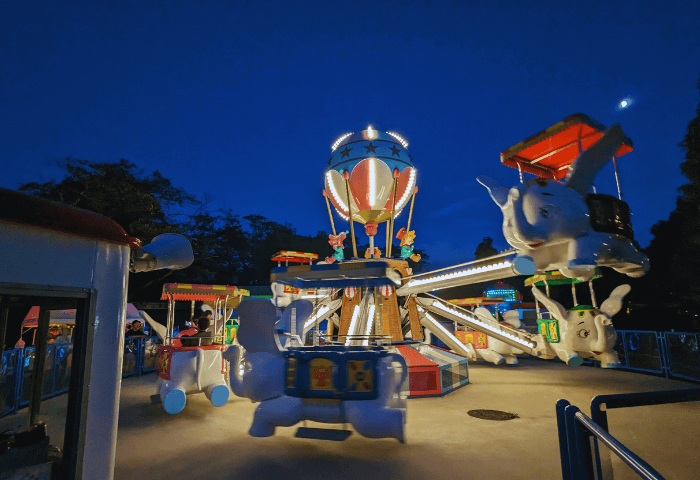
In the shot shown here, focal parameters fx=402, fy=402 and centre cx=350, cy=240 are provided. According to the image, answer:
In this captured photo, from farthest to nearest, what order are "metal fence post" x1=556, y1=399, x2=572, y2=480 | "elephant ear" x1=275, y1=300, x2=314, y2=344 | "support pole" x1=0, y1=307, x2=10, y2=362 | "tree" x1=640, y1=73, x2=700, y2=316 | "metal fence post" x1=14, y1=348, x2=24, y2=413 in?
"tree" x1=640, y1=73, x2=700, y2=316 → "metal fence post" x1=14, y1=348, x2=24, y2=413 → "elephant ear" x1=275, y1=300, x2=314, y2=344 → "support pole" x1=0, y1=307, x2=10, y2=362 → "metal fence post" x1=556, y1=399, x2=572, y2=480

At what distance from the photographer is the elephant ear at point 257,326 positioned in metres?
5.79

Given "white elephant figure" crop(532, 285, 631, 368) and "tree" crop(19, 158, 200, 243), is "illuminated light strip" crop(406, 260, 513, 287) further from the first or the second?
"tree" crop(19, 158, 200, 243)

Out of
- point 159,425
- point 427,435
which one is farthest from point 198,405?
point 427,435

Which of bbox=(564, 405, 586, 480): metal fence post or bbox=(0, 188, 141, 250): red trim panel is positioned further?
bbox=(564, 405, 586, 480): metal fence post

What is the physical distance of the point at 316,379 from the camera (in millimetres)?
5617

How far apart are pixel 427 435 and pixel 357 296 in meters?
5.10

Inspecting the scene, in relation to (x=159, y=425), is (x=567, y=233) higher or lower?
higher

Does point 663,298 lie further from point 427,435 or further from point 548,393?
point 427,435

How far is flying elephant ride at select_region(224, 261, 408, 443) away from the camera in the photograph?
5.51 metres

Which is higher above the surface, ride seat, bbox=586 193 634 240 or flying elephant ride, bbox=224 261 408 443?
ride seat, bbox=586 193 634 240

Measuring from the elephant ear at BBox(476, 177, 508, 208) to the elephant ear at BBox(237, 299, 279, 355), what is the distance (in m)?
3.69

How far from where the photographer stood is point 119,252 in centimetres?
288

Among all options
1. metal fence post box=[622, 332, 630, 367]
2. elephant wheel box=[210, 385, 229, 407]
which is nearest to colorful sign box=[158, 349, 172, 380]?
elephant wheel box=[210, 385, 229, 407]

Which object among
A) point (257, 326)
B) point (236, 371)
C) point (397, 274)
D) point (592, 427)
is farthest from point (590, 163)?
point (236, 371)
